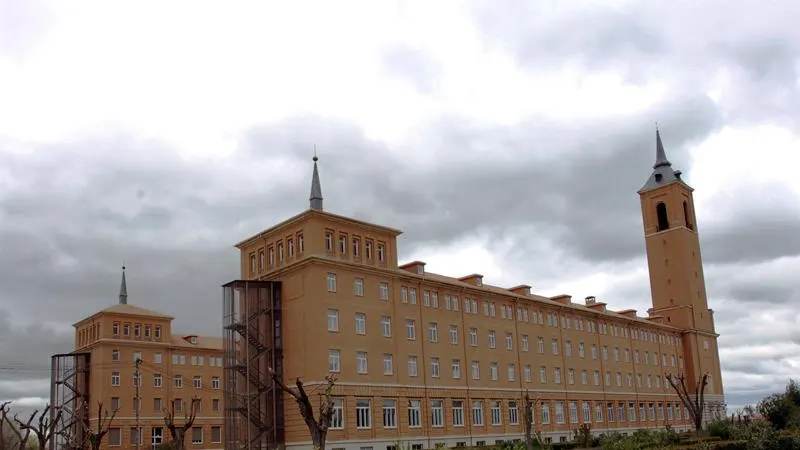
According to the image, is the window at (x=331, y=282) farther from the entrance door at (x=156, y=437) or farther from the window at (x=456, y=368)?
the entrance door at (x=156, y=437)

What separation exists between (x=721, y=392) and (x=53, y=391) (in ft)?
229

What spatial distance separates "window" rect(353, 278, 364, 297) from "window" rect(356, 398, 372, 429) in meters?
6.61

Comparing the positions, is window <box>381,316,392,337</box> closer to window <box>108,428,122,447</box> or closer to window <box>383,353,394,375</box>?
window <box>383,353,394,375</box>

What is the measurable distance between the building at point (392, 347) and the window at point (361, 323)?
87 millimetres

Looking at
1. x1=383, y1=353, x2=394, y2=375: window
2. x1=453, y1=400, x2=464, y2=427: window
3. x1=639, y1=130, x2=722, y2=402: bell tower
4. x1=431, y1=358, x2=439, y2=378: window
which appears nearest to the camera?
x1=383, y1=353, x2=394, y2=375: window

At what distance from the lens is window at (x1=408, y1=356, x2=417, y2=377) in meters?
53.1

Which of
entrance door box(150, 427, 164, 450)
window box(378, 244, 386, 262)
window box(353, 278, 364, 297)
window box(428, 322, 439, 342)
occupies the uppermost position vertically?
window box(378, 244, 386, 262)

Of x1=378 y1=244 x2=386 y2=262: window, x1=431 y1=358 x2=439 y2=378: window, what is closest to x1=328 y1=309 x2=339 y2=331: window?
x1=378 y1=244 x2=386 y2=262: window

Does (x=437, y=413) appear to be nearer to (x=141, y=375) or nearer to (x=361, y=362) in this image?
(x=361, y=362)

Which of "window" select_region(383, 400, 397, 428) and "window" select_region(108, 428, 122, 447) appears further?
"window" select_region(108, 428, 122, 447)

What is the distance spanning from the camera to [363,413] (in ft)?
161

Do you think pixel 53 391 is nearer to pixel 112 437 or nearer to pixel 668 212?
pixel 112 437

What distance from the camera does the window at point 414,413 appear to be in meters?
52.0

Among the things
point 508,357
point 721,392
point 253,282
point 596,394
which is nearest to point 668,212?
point 721,392
